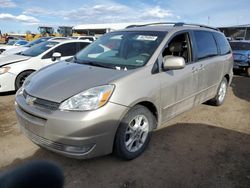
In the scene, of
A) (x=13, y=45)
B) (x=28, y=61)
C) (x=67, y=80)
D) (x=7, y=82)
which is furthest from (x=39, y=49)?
(x=13, y=45)

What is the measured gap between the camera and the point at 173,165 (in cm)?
322

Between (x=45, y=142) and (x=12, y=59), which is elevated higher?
(x=12, y=59)

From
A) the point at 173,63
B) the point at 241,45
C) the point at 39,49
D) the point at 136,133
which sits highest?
the point at 241,45

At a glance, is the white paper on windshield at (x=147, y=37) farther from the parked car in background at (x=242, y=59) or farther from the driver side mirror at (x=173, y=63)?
the parked car in background at (x=242, y=59)

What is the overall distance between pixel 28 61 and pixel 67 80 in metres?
4.04

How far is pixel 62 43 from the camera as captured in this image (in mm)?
7371

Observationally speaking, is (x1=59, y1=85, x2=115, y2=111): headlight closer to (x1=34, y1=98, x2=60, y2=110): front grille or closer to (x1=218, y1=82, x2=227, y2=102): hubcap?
(x1=34, y1=98, x2=60, y2=110): front grille

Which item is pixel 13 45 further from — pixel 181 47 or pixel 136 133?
pixel 136 133

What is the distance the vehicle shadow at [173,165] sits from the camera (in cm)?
287

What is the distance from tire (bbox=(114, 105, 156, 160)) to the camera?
302 cm

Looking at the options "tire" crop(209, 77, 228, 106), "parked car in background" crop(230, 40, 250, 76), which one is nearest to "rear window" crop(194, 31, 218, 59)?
"tire" crop(209, 77, 228, 106)

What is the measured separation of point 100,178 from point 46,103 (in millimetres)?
1096

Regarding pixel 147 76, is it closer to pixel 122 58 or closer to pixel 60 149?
pixel 122 58

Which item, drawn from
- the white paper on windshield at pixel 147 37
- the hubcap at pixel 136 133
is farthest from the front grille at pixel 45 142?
the white paper on windshield at pixel 147 37
